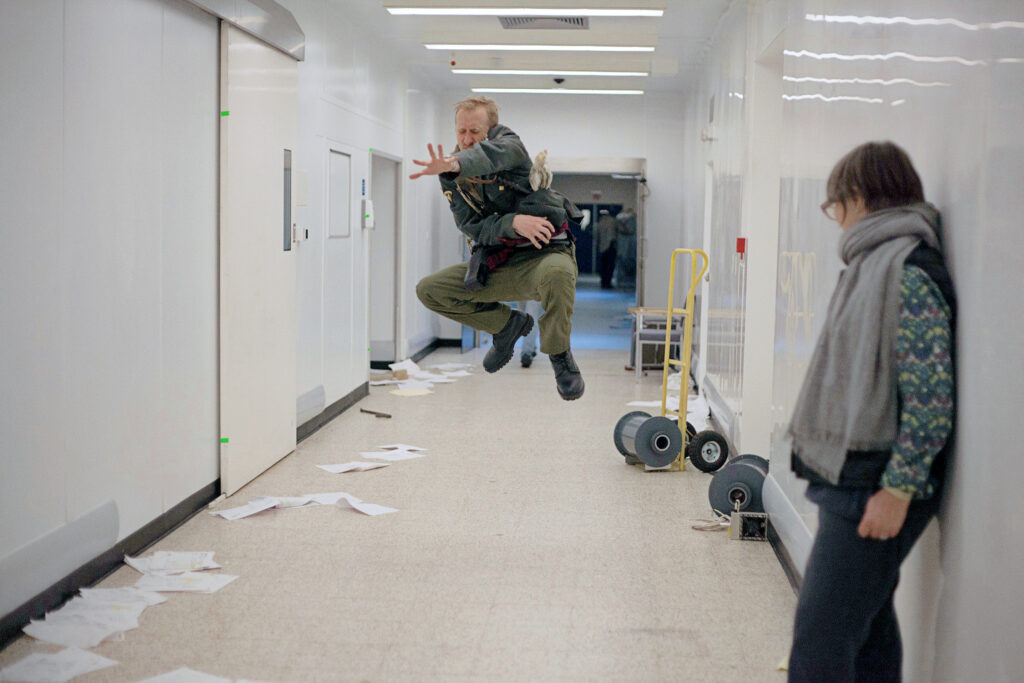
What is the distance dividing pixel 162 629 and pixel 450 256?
10091 millimetres

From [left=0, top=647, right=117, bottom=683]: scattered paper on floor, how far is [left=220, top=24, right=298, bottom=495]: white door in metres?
2.22

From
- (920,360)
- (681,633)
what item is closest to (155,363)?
(681,633)

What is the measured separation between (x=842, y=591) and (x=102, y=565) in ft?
10.6

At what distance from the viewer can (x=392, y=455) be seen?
272 inches

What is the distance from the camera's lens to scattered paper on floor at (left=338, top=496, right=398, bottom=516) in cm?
548

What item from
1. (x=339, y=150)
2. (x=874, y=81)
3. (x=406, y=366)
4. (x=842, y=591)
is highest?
(x=339, y=150)

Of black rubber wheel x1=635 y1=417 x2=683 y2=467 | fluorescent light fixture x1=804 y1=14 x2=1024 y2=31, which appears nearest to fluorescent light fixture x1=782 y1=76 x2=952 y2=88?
fluorescent light fixture x1=804 y1=14 x2=1024 y2=31

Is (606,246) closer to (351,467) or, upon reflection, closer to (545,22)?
(545,22)

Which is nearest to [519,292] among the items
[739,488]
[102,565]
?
[739,488]

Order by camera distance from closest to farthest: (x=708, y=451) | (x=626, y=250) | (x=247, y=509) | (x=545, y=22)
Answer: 1. (x=247, y=509)
2. (x=708, y=451)
3. (x=545, y=22)
4. (x=626, y=250)

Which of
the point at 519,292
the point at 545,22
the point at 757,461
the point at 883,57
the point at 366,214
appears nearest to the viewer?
the point at 883,57

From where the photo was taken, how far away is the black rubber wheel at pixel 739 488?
523 centimetres

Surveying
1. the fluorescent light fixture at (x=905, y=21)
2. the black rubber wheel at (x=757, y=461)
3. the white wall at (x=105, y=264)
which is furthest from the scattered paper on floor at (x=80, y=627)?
the fluorescent light fixture at (x=905, y=21)

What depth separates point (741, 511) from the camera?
524 cm
